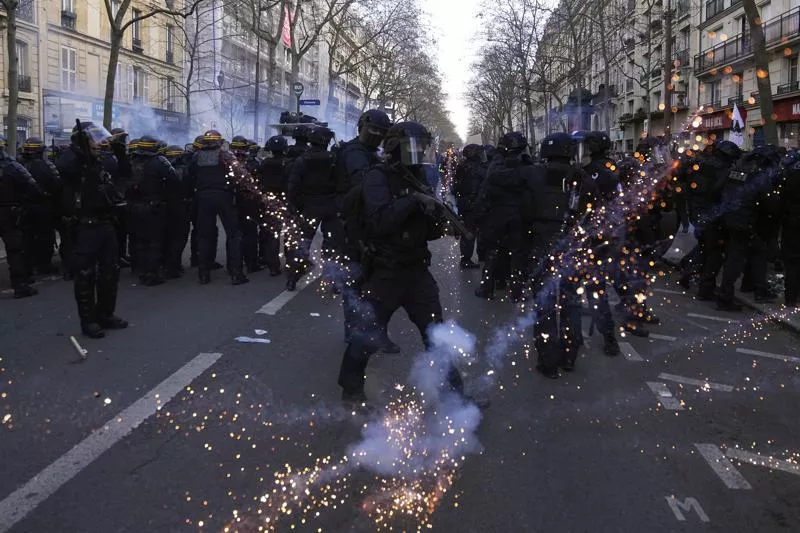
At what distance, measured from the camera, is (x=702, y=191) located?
8.30 m

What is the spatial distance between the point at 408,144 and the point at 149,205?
18.4ft

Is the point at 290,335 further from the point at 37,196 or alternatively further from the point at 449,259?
the point at 449,259

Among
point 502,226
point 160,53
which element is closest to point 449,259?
point 502,226

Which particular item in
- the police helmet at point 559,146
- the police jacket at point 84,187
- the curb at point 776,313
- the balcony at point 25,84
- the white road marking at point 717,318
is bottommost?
the white road marking at point 717,318

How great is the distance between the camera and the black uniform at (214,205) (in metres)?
8.58

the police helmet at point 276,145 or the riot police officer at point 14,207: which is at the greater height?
the police helmet at point 276,145

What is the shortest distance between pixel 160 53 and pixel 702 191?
123 ft

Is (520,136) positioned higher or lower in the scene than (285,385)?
higher

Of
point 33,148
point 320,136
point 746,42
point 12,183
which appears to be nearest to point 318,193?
point 320,136

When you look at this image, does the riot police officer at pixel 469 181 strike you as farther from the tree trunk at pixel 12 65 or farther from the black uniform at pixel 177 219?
the tree trunk at pixel 12 65

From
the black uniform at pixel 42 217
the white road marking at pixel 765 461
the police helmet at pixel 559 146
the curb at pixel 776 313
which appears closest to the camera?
the white road marking at pixel 765 461

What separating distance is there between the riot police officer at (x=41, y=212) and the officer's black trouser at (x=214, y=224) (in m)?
1.68

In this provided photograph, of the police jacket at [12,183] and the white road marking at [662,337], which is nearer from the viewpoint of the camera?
the white road marking at [662,337]

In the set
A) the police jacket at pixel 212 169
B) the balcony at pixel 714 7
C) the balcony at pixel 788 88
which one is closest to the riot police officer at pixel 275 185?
the police jacket at pixel 212 169
